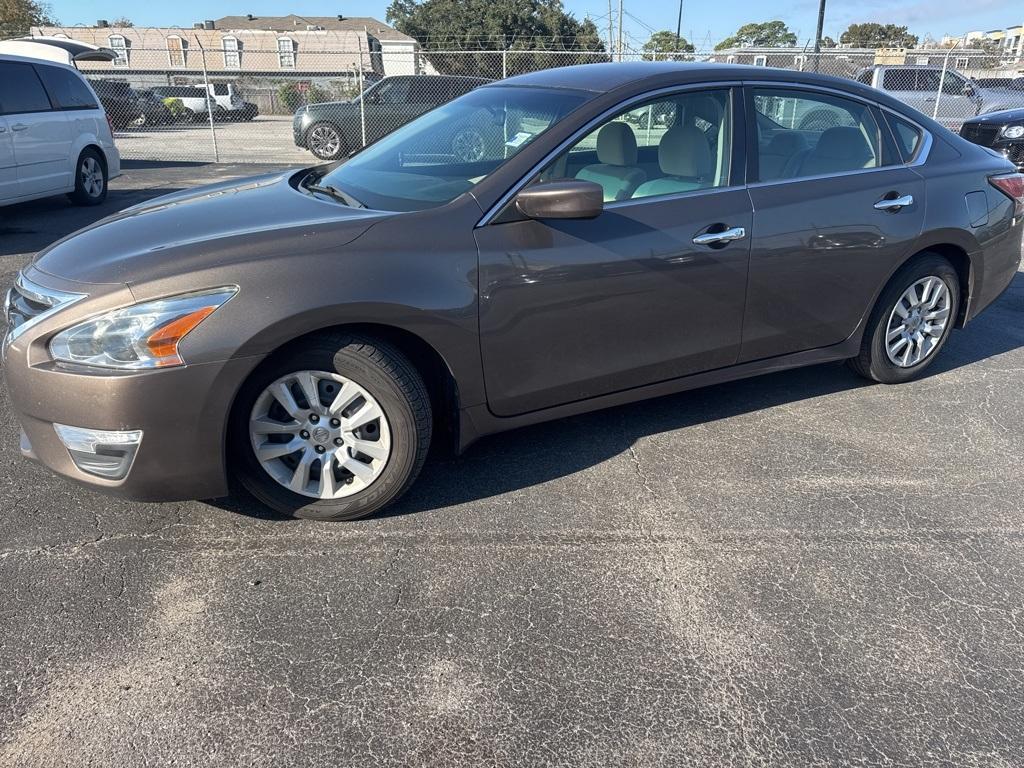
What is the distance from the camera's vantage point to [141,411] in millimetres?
2582

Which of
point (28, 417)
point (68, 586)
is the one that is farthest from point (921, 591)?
point (28, 417)

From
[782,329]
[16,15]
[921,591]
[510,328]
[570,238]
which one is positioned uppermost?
[16,15]

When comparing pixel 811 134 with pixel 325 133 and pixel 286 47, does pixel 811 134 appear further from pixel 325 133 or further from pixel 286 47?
pixel 286 47

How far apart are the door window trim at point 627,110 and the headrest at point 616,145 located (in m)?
0.16

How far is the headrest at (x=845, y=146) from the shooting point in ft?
13.0

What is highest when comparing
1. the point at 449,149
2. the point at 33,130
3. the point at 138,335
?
the point at 449,149

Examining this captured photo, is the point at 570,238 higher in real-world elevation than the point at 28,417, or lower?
higher

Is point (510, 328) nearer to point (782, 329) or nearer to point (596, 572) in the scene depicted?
point (596, 572)

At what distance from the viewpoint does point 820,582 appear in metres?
2.74

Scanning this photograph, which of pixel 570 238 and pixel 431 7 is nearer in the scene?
pixel 570 238

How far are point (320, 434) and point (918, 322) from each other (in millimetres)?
3346

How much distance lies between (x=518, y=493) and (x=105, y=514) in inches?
64.6

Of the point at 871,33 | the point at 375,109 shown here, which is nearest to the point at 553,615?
the point at 375,109

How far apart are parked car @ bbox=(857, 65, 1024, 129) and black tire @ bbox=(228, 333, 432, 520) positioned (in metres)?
17.6
